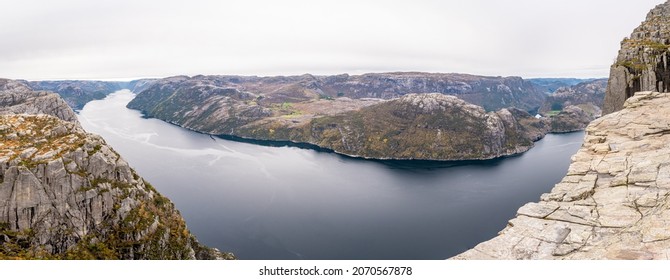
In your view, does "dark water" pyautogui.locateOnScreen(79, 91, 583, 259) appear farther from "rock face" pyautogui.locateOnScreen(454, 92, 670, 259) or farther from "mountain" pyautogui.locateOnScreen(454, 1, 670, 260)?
"rock face" pyautogui.locateOnScreen(454, 92, 670, 259)

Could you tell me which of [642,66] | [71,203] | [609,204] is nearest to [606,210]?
[609,204]

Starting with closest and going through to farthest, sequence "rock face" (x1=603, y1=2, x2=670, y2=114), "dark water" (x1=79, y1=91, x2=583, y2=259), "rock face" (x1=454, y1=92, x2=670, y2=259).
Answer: "rock face" (x1=454, y1=92, x2=670, y2=259), "rock face" (x1=603, y1=2, x2=670, y2=114), "dark water" (x1=79, y1=91, x2=583, y2=259)

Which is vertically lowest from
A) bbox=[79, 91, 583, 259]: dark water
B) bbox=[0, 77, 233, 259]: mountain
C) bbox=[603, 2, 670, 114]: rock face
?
bbox=[79, 91, 583, 259]: dark water

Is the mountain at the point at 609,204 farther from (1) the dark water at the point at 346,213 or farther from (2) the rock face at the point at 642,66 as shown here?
(1) the dark water at the point at 346,213

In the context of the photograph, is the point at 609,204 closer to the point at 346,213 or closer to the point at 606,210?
the point at 606,210

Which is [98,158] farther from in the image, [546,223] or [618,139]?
[618,139]

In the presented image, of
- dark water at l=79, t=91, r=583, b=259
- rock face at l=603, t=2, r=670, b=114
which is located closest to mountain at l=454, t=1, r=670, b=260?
rock face at l=603, t=2, r=670, b=114

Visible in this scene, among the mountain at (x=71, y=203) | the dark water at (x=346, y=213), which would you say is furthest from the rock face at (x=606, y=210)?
the dark water at (x=346, y=213)

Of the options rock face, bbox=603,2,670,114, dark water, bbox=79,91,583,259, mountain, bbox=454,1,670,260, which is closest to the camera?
mountain, bbox=454,1,670,260

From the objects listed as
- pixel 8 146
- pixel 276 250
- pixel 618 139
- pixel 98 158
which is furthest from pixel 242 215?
pixel 618 139
